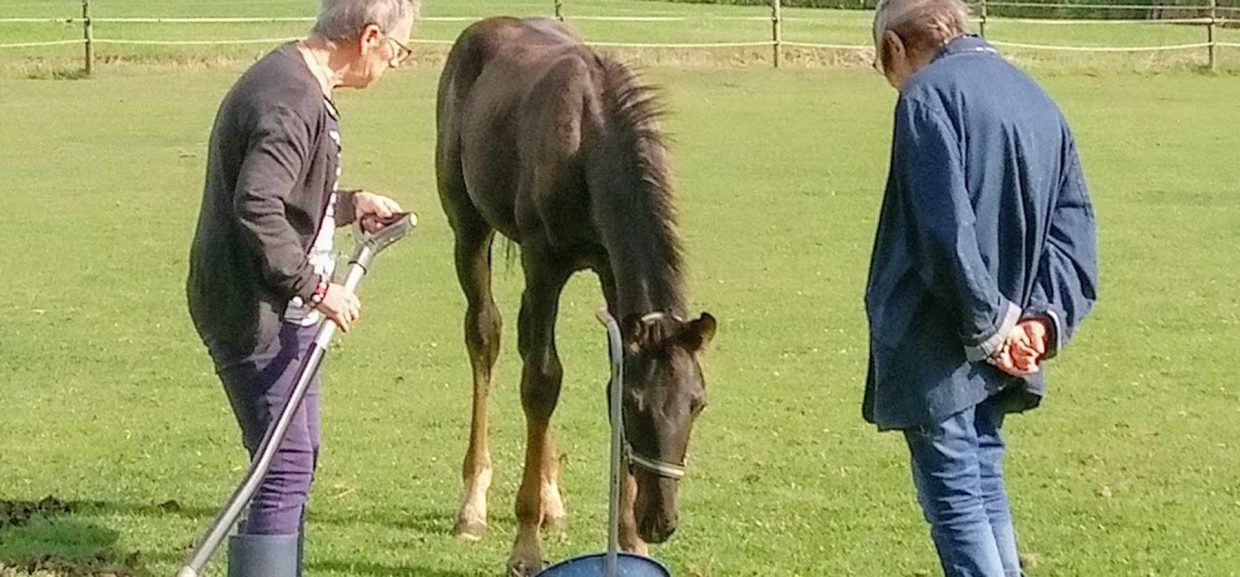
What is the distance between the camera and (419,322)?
9.60m

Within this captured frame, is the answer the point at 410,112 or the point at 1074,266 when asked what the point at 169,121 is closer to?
the point at 410,112

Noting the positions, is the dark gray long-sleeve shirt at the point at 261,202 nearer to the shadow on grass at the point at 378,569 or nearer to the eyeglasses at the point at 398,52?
the eyeglasses at the point at 398,52

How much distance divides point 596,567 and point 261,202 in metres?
1.19

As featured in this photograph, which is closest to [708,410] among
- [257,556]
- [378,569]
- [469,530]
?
[469,530]

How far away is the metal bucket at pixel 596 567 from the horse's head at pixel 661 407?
3.56 ft

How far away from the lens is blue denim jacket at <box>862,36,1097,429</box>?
371 centimetres

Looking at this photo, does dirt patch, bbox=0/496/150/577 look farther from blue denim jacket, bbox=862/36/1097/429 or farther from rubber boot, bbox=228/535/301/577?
blue denim jacket, bbox=862/36/1097/429

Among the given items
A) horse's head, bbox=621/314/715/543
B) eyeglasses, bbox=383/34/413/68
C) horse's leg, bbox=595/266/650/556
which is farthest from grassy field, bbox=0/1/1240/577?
eyeglasses, bbox=383/34/413/68

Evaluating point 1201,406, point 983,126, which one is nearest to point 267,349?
point 983,126

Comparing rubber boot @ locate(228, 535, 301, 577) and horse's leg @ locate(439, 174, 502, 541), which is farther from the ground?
rubber boot @ locate(228, 535, 301, 577)

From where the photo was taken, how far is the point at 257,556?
3.64 m

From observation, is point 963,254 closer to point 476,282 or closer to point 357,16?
point 357,16

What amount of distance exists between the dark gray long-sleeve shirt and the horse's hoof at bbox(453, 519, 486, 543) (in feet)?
6.03

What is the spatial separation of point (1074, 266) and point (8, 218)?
11.1 metres
